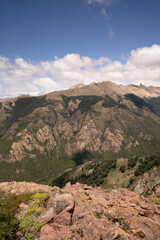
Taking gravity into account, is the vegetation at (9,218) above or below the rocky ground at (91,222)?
above

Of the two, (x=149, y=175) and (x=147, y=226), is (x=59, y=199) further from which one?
(x=149, y=175)

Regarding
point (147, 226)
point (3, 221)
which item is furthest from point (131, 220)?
point (3, 221)

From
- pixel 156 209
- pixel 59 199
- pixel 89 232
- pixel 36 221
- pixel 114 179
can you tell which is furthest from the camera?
pixel 114 179

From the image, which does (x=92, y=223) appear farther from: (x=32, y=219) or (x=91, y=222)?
(x=32, y=219)

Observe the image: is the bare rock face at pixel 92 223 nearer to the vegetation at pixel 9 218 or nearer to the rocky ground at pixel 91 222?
the rocky ground at pixel 91 222

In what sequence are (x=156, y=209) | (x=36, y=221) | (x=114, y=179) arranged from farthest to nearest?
1. (x=114, y=179)
2. (x=156, y=209)
3. (x=36, y=221)

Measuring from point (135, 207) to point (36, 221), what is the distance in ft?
76.9

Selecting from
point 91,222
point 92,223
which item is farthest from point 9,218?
point 92,223

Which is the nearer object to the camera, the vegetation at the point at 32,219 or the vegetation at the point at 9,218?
the vegetation at the point at 9,218

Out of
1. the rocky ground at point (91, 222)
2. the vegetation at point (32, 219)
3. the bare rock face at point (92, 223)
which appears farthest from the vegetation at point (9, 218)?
the bare rock face at point (92, 223)

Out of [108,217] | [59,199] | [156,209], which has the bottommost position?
[156,209]

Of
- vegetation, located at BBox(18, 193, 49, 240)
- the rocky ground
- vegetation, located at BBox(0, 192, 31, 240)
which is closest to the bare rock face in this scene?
the rocky ground

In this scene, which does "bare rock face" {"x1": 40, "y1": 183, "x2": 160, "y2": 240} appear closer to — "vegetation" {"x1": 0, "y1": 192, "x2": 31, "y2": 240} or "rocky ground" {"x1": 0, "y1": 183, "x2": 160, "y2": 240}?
"rocky ground" {"x1": 0, "y1": 183, "x2": 160, "y2": 240}

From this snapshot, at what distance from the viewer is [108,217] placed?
26938 millimetres
